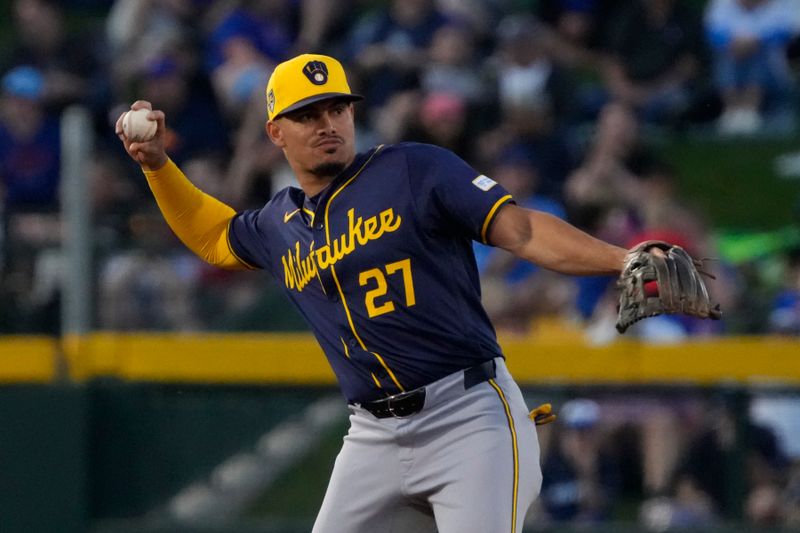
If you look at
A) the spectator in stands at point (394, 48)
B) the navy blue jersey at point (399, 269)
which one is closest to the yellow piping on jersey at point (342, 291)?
the navy blue jersey at point (399, 269)

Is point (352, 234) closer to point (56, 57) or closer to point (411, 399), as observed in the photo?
point (411, 399)

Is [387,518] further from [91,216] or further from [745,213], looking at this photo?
[745,213]

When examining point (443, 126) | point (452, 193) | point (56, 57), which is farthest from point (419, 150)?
point (56, 57)

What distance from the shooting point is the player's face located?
439 centimetres

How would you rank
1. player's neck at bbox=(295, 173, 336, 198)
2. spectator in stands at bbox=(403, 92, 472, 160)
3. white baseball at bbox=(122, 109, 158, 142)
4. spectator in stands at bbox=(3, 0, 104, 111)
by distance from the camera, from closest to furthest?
player's neck at bbox=(295, 173, 336, 198) → white baseball at bbox=(122, 109, 158, 142) → spectator in stands at bbox=(403, 92, 472, 160) → spectator in stands at bbox=(3, 0, 104, 111)

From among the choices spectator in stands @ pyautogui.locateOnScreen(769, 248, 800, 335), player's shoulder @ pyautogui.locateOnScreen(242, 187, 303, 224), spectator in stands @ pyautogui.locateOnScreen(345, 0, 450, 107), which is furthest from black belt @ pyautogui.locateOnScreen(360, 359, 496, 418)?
spectator in stands @ pyautogui.locateOnScreen(345, 0, 450, 107)

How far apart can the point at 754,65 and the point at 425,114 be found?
2380 millimetres

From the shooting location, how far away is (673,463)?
6684 mm

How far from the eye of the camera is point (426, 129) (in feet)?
28.1

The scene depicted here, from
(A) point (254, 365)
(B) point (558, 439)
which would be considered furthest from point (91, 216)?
(B) point (558, 439)

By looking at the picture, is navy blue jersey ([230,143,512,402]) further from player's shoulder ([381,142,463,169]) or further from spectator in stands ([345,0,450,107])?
spectator in stands ([345,0,450,107])

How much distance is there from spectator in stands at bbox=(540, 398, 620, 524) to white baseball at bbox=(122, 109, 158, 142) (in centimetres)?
295

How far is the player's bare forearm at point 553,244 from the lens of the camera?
12.4 ft

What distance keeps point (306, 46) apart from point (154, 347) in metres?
3.46
